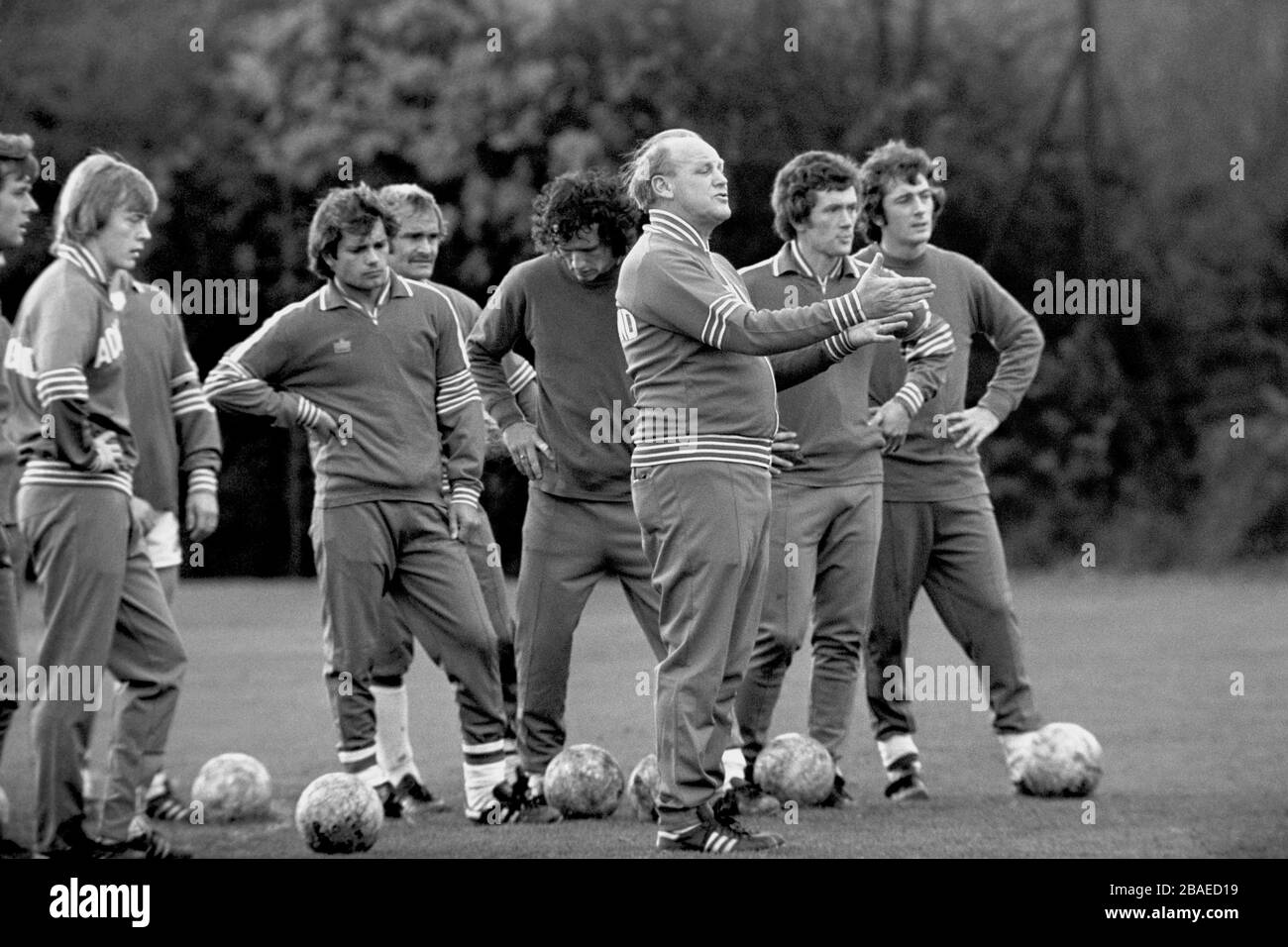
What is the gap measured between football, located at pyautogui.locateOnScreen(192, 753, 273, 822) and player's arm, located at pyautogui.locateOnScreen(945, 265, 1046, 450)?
322 cm

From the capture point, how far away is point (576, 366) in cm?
767

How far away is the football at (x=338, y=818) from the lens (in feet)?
21.1

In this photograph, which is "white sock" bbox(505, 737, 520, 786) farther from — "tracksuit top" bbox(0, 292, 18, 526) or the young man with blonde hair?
"tracksuit top" bbox(0, 292, 18, 526)

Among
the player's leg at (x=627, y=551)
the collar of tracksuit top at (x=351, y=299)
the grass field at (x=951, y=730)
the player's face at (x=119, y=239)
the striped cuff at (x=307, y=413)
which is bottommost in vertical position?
the grass field at (x=951, y=730)

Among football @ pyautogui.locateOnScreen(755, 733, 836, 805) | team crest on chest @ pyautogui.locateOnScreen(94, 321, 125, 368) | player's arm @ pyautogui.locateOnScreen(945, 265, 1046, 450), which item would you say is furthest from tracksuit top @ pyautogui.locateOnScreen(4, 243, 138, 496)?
player's arm @ pyautogui.locateOnScreen(945, 265, 1046, 450)

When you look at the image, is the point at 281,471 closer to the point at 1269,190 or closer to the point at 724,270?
the point at 1269,190

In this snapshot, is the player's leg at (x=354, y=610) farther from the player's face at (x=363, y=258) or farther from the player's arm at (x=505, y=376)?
the player's face at (x=363, y=258)

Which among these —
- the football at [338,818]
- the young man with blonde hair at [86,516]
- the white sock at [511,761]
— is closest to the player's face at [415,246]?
the young man with blonde hair at [86,516]

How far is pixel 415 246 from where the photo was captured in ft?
27.3

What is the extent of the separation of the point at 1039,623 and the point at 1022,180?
6.46 meters

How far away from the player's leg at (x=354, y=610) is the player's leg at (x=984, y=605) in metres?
2.32

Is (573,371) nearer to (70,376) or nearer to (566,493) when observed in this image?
(566,493)

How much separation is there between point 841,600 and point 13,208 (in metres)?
3.47
